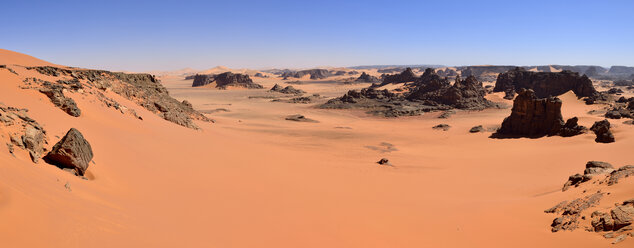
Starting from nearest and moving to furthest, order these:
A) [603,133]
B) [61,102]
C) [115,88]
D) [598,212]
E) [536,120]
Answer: [598,212], [61,102], [115,88], [603,133], [536,120]

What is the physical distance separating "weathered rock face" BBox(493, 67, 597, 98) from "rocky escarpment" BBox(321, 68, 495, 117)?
9328 mm

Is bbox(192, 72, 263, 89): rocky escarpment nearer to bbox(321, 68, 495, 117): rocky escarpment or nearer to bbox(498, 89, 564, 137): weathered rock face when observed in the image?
bbox(321, 68, 495, 117): rocky escarpment

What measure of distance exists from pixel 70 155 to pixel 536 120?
22.9 m

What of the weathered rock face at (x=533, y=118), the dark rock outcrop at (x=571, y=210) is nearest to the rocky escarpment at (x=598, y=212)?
the dark rock outcrop at (x=571, y=210)

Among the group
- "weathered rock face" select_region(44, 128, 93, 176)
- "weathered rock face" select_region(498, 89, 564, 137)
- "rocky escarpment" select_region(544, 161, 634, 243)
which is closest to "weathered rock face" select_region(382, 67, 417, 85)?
"weathered rock face" select_region(498, 89, 564, 137)

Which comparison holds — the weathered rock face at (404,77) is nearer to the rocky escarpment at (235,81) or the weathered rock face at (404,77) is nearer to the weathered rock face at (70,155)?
the rocky escarpment at (235,81)

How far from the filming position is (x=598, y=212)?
581 centimetres

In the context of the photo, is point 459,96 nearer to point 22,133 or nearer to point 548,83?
point 548,83

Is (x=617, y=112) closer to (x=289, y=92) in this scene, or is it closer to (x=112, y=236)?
(x=112, y=236)

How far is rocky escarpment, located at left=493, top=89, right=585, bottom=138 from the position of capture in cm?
1998

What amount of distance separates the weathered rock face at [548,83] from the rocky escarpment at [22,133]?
2074 inches

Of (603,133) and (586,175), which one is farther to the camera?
(603,133)

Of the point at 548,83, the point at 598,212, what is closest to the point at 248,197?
the point at 598,212

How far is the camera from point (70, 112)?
361 inches
